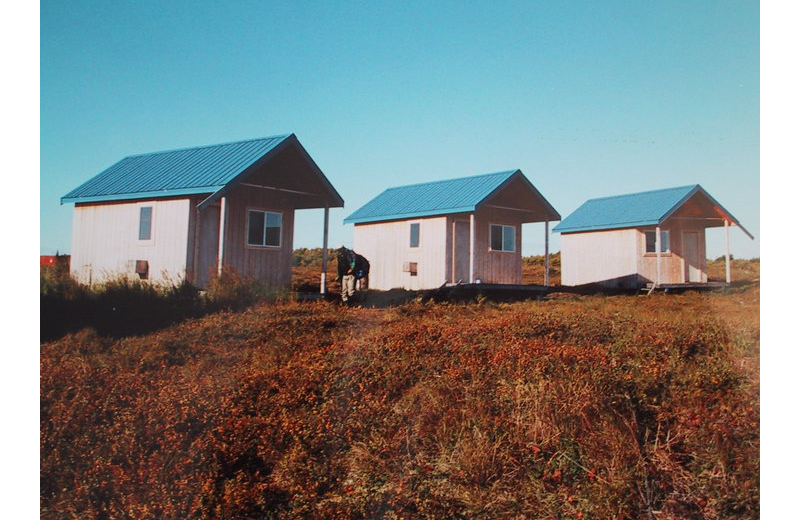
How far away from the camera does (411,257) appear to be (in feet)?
41.6

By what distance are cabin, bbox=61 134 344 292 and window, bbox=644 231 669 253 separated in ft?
13.2

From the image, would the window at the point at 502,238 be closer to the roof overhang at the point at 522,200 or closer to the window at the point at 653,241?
the roof overhang at the point at 522,200

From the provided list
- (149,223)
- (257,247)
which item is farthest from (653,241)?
(149,223)

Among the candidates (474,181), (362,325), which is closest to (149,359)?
(362,325)

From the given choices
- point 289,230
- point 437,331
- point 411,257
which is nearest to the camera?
point 437,331

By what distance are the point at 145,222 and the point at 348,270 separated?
243cm

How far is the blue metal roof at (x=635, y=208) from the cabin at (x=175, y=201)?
11.3ft

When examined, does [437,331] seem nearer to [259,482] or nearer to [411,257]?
[259,482]

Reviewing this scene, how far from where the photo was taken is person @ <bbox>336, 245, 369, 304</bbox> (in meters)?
7.27

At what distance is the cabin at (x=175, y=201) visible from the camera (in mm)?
5340

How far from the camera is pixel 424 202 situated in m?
11.2

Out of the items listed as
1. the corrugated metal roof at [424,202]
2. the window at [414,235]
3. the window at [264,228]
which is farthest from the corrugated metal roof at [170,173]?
the window at [414,235]

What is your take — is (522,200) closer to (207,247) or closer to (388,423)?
(207,247)
